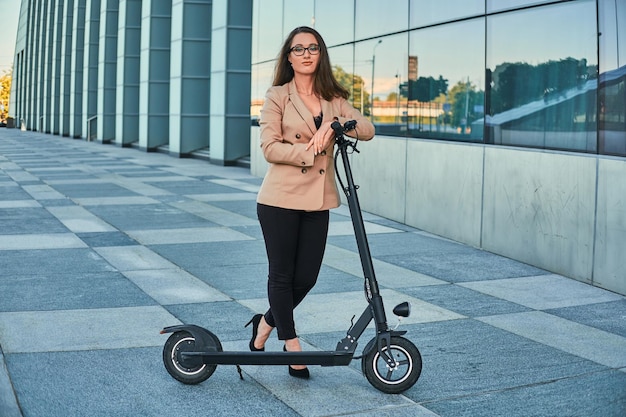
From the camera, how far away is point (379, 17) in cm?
1380

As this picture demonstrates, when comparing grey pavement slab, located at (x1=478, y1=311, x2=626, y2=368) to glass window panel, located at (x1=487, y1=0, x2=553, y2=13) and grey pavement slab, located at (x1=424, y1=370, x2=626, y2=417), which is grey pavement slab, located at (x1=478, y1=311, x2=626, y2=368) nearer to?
grey pavement slab, located at (x1=424, y1=370, x2=626, y2=417)

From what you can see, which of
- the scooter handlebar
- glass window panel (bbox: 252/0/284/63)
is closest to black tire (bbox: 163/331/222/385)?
the scooter handlebar

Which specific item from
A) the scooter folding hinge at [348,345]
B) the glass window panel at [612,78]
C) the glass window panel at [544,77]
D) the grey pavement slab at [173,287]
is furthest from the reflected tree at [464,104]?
the scooter folding hinge at [348,345]

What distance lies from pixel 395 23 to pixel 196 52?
15.2m

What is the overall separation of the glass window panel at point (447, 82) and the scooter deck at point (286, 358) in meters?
6.52

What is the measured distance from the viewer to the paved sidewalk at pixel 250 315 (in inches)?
186

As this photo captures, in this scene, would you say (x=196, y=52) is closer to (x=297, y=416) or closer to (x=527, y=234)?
(x=527, y=234)

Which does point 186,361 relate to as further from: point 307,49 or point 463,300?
point 463,300

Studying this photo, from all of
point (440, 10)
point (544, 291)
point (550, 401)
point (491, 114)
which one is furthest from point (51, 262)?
point (440, 10)

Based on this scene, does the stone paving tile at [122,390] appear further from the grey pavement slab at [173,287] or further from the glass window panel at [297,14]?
the glass window panel at [297,14]

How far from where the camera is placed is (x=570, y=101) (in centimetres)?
905

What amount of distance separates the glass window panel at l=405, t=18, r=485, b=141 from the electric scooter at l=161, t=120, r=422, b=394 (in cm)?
631

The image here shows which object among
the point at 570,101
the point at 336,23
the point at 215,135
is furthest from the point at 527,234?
the point at 215,135

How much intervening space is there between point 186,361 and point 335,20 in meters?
11.4
